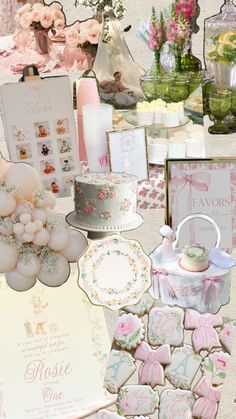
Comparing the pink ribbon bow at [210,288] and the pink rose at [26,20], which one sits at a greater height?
the pink rose at [26,20]

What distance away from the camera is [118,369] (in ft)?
6.61

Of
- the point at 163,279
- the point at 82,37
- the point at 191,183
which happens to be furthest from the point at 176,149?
the point at 163,279

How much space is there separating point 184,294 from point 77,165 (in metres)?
0.72

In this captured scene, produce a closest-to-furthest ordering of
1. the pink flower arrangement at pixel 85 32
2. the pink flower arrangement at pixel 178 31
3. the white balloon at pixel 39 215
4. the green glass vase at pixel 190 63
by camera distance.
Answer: the white balloon at pixel 39 215, the pink flower arrangement at pixel 85 32, the pink flower arrangement at pixel 178 31, the green glass vase at pixel 190 63

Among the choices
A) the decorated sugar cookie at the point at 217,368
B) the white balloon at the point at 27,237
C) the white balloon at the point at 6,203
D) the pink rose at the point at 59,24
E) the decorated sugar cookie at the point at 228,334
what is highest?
the pink rose at the point at 59,24

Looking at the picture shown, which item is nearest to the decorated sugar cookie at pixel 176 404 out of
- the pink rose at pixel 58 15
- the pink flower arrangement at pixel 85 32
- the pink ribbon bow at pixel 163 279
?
the pink ribbon bow at pixel 163 279

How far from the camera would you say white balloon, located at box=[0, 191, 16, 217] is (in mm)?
2064

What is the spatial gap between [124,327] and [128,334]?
0.02 meters

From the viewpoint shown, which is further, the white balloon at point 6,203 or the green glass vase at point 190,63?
the green glass vase at point 190,63

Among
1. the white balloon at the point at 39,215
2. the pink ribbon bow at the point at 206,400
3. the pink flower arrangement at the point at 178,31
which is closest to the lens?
the pink ribbon bow at the point at 206,400

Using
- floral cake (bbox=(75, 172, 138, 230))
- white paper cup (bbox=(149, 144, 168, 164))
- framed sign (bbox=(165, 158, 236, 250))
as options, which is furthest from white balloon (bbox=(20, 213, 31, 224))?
white paper cup (bbox=(149, 144, 168, 164))

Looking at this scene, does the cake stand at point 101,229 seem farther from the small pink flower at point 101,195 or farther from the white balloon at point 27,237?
the white balloon at point 27,237

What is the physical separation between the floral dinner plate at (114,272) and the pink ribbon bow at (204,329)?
0.18 meters

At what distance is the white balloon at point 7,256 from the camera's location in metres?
2.10
